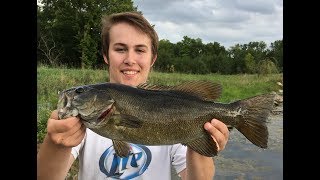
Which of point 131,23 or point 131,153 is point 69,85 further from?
point 131,153

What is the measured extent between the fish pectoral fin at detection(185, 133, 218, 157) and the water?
16.4 feet

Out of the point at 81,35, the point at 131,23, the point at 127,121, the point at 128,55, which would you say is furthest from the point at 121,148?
the point at 81,35

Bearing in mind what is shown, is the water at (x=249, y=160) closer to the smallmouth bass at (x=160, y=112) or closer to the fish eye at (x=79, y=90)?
the smallmouth bass at (x=160, y=112)

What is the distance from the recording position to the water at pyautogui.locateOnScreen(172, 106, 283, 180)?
9.34 meters

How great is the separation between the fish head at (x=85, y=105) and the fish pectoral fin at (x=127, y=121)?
0.21ft

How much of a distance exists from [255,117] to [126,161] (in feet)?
4.11

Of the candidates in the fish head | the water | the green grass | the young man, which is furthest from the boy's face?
the water

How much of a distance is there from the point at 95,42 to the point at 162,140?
3605 cm

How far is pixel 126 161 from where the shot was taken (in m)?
3.56

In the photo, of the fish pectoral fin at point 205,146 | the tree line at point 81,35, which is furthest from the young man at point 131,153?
the tree line at point 81,35

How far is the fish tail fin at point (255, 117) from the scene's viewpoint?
112 inches
